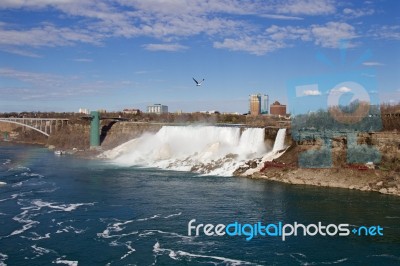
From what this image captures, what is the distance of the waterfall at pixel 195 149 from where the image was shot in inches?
1489

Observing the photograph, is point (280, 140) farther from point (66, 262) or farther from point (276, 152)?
point (66, 262)

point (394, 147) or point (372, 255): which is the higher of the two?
point (394, 147)

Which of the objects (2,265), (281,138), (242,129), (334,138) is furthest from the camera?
(242,129)

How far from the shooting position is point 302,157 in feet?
110

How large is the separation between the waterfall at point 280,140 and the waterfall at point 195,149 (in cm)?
146

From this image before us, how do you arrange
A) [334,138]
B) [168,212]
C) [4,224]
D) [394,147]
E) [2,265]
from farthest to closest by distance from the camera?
[334,138] < [394,147] < [168,212] < [4,224] < [2,265]

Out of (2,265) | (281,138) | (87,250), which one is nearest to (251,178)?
(281,138)

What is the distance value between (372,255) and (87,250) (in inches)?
414

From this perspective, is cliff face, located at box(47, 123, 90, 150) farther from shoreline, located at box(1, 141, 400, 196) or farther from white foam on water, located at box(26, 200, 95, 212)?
white foam on water, located at box(26, 200, 95, 212)

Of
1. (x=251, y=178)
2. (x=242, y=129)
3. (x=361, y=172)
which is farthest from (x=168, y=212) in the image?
(x=242, y=129)

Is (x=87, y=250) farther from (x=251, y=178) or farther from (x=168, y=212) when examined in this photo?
(x=251, y=178)

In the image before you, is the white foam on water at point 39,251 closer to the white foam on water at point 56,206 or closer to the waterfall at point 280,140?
the white foam on water at point 56,206

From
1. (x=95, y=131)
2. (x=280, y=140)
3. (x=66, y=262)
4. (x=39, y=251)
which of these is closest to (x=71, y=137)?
(x=95, y=131)

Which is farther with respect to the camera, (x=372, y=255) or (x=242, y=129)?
(x=242, y=129)
